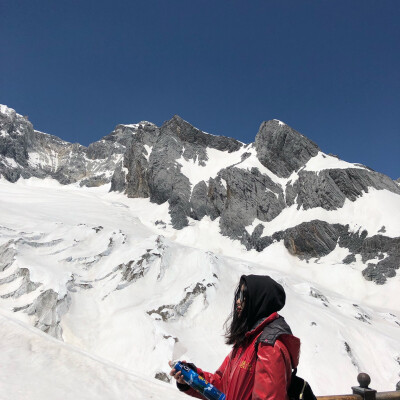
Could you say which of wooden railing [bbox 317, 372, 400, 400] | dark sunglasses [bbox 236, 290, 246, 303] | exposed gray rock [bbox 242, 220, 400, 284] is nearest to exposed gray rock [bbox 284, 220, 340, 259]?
exposed gray rock [bbox 242, 220, 400, 284]

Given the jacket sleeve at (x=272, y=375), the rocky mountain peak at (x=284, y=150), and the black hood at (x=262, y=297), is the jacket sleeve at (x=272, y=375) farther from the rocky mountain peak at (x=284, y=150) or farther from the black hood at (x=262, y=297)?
the rocky mountain peak at (x=284, y=150)

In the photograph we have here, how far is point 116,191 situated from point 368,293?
7228 cm

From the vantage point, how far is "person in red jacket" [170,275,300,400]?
7.89 feet

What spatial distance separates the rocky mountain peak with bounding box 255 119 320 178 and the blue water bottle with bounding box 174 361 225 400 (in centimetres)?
7071

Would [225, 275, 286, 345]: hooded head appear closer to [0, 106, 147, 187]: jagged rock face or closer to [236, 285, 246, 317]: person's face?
[236, 285, 246, 317]: person's face

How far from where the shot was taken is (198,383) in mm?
2930

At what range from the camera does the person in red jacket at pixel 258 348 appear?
7.89 feet

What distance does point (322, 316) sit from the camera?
81.0 feet

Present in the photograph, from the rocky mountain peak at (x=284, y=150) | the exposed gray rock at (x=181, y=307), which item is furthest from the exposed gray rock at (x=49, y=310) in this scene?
the rocky mountain peak at (x=284, y=150)

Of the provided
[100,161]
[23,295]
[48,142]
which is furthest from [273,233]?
[48,142]

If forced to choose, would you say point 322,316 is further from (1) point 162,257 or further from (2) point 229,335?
(2) point 229,335

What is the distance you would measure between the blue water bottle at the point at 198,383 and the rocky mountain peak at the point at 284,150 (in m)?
70.7

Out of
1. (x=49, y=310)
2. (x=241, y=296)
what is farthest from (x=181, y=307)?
(x=241, y=296)

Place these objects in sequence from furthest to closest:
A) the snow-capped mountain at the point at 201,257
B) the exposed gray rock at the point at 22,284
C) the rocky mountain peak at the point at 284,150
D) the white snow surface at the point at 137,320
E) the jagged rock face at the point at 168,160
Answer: the jagged rock face at the point at 168,160 < the rocky mountain peak at the point at 284,150 < the exposed gray rock at the point at 22,284 < the snow-capped mountain at the point at 201,257 < the white snow surface at the point at 137,320
